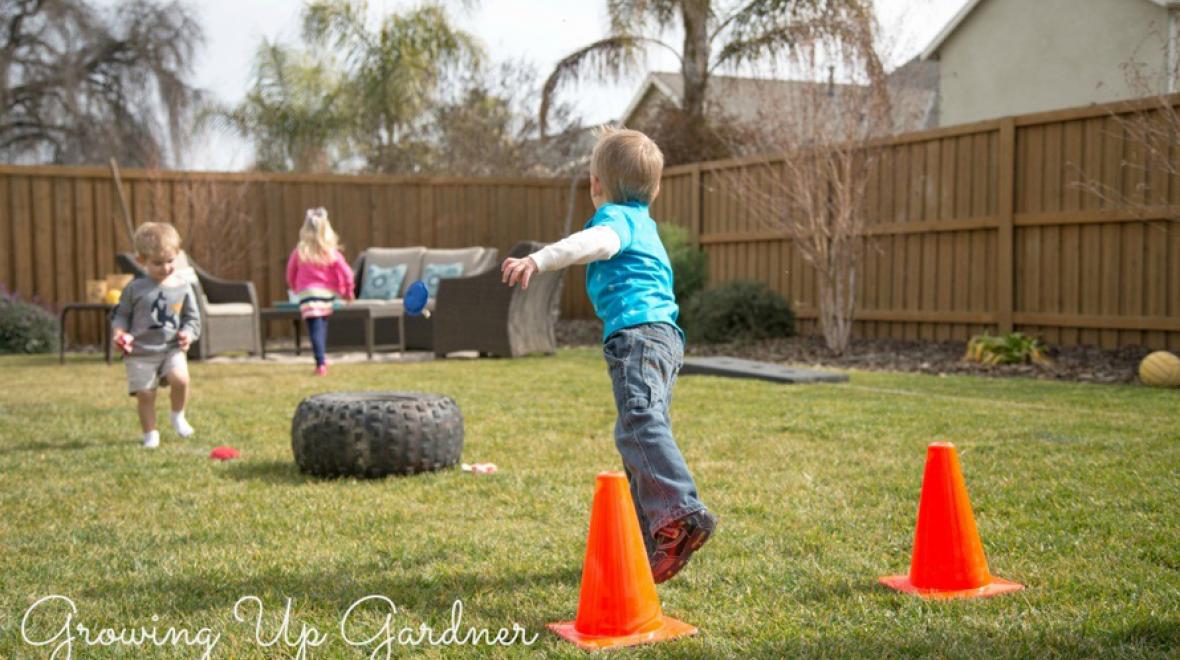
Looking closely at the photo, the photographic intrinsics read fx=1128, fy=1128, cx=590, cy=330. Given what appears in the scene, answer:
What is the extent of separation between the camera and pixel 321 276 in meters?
10.1

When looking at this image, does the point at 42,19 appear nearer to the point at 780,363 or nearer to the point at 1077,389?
the point at 780,363

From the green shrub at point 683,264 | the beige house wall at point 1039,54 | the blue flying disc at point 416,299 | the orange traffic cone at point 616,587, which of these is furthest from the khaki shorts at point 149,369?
Result: the beige house wall at point 1039,54

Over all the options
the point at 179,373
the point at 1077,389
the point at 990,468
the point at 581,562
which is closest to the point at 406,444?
the point at 581,562

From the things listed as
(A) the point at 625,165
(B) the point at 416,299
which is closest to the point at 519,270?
(A) the point at 625,165

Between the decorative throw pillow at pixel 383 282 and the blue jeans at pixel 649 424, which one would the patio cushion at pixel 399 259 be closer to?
the decorative throw pillow at pixel 383 282

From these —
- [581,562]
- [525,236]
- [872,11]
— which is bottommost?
[581,562]

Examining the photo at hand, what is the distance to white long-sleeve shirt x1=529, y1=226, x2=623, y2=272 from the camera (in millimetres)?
2867

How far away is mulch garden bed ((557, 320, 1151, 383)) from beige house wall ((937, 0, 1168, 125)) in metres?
8.44

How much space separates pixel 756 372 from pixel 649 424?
564cm

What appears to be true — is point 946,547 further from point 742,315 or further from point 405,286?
point 405,286

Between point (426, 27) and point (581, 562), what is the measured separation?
944 inches

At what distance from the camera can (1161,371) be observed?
7680 mm

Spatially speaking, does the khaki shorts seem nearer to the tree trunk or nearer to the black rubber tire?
the black rubber tire

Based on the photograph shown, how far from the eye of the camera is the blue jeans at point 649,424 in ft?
9.85
